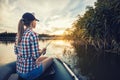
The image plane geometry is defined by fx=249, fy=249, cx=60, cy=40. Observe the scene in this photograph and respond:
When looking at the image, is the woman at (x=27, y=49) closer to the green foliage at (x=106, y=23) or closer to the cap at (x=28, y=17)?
the cap at (x=28, y=17)

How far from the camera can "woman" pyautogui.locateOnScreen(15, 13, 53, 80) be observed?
506 cm

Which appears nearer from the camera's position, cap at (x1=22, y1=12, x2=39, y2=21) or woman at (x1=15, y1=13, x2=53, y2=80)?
woman at (x1=15, y1=13, x2=53, y2=80)

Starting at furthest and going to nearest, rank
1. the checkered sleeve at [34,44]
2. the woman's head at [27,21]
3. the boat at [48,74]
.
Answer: the boat at [48,74] → the woman's head at [27,21] → the checkered sleeve at [34,44]

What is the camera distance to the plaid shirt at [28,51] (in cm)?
504

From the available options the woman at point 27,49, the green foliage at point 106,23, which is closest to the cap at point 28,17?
the woman at point 27,49

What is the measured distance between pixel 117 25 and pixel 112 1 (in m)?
3.82

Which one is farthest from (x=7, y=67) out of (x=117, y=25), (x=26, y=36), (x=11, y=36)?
(x=11, y=36)

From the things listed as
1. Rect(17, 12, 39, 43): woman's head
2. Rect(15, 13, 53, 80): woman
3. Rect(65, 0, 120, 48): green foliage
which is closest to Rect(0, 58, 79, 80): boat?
Rect(15, 13, 53, 80): woman

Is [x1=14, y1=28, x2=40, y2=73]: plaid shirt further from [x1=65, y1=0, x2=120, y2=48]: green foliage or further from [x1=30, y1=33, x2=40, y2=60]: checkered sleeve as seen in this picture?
[x1=65, y1=0, x2=120, y2=48]: green foliage

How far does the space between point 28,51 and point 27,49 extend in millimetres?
50

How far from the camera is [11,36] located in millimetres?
132375

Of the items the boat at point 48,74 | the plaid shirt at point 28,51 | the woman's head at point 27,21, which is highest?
the woman's head at point 27,21

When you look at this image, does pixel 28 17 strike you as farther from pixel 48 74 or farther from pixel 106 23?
pixel 106 23

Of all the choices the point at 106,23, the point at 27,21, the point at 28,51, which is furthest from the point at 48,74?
the point at 106,23
